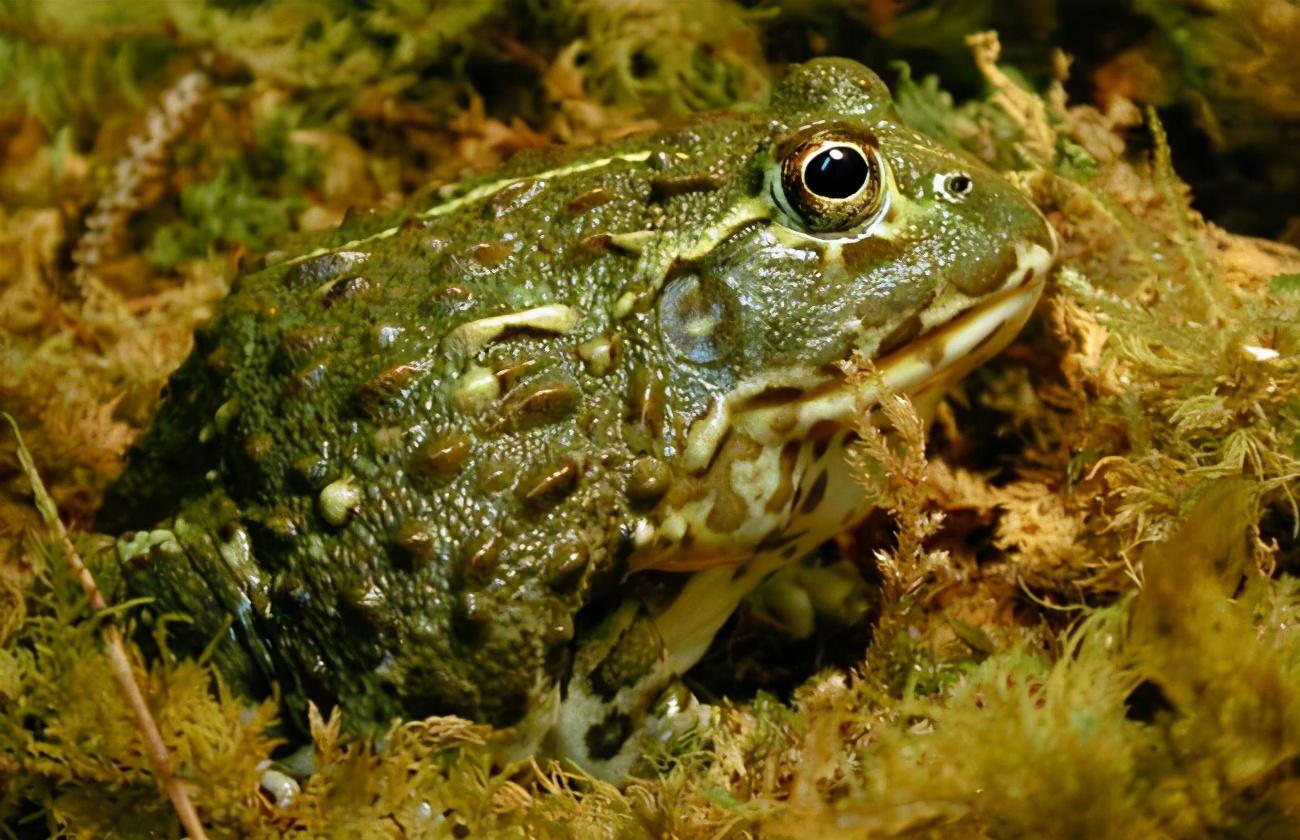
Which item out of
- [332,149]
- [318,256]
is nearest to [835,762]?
[318,256]

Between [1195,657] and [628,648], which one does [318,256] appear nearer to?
[628,648]

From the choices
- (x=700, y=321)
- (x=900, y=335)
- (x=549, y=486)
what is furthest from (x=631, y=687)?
(x=900, y=335)

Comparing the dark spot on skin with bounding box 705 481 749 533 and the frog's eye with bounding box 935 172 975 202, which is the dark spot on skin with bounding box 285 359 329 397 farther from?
the frog's eye with bounding box 935 172 975 202

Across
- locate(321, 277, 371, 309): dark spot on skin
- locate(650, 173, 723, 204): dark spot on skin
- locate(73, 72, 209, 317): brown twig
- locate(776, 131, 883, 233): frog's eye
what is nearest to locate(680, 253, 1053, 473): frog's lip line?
locate(776, 131, 883, 233): frog's eye

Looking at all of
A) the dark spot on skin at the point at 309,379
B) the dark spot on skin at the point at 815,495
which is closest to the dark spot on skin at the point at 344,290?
the dark spot on skin at the point at 309,379

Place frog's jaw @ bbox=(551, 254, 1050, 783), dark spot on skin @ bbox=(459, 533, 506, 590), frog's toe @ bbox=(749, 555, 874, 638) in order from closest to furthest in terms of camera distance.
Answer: dark spot on skin @ bbox=(459, 533, 506, 590), frog's jaw @ bbox=(551, 254, 1050, 783), frog's toe @ bbox=(749, 555, 874, 638)

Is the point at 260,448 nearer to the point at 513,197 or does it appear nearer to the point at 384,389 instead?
the point at 384,389

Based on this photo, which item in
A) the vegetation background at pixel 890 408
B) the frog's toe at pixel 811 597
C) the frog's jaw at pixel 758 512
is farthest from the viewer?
the frog's toe at pixel 811 597

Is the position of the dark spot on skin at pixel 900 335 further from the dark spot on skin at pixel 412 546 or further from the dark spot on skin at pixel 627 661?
the dark spot on skin at pixel 412 546
